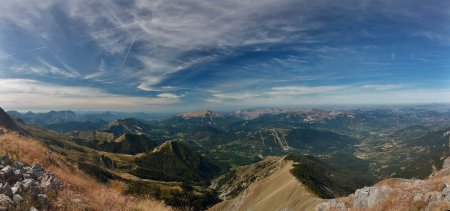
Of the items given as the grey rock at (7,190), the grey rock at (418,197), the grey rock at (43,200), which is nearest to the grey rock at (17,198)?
the grey rock at (7,190)

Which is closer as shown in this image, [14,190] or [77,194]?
[14,190]

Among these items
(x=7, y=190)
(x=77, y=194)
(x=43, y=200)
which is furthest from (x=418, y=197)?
(x=7, y=190)

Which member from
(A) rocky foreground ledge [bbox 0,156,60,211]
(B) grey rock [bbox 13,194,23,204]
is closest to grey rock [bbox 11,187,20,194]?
(A) rocky foreground ledge [bbox 0,156,60,211]

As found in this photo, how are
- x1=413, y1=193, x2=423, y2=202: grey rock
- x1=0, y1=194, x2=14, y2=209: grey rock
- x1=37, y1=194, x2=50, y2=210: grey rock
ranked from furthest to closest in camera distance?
x1=413, y1=193, x2=423, y2=202: grey rock → x1=37, y1=194, x2=50, y2=210: grey rock → x1=0, y1=194, x2=14, y2=209: grey rock

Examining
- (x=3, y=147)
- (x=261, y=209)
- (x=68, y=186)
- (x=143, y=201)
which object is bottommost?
(x=261, y=209)

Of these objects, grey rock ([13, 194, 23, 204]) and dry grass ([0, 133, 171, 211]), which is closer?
grey rock ([13, 194, 23, 204])

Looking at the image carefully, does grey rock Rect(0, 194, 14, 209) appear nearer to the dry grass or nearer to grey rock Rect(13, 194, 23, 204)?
grey rock Rect(13, 194, 23, 204)

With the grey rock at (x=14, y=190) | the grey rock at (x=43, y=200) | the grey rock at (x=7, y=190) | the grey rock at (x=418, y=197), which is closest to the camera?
the grey rock at (x=7, y=190)

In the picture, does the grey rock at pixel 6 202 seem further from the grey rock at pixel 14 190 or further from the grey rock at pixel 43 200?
the grey rock at pixel 43 200

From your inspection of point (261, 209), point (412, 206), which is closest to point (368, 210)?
point (412, 206)

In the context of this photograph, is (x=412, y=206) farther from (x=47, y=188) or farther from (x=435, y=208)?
(x=47, y=188)

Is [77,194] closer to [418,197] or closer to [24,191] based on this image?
[24,191]
